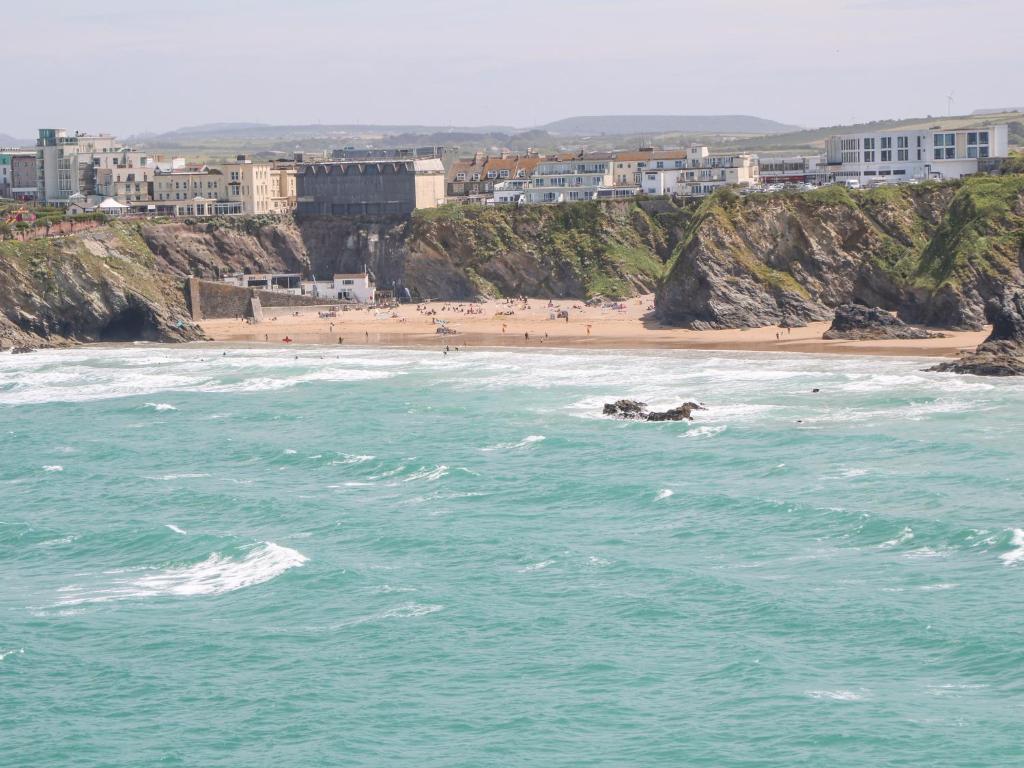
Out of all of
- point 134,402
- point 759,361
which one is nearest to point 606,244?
point 759,361

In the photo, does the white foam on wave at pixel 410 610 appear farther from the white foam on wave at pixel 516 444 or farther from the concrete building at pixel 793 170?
the concrete building at pixel 793 170

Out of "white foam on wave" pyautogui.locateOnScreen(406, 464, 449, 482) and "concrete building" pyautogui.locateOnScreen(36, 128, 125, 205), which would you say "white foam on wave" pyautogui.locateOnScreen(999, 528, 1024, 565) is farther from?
"concrete building" pyautogui.locateOnScreen(36, 128, 125, 205)

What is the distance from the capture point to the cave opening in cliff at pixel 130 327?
4606 inches

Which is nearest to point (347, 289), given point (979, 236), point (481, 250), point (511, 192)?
point (481, 250)

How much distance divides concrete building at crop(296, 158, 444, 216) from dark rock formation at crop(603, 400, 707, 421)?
66833mm

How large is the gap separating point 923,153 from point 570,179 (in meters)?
34.6

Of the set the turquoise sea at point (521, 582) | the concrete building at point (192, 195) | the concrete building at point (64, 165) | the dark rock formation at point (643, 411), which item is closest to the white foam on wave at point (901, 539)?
the turquoise sea at point (521, 582)

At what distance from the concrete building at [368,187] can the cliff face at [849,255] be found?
3351 centimetres

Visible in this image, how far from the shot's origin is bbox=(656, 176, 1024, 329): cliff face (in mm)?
103750

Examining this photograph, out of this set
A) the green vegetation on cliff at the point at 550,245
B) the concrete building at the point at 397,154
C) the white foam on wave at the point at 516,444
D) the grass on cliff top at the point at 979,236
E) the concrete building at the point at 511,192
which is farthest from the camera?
the concrete building at the point at 397,154

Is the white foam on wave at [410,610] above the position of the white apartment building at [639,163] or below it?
below

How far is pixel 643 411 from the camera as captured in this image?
77.1m

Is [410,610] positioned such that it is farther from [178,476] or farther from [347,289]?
[347,289]

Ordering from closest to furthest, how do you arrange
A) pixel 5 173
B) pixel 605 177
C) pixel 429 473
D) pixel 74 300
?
pixel 429 473 → pixel 74 300 → pixel 605 177 → pixel 5 173
